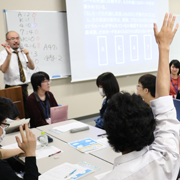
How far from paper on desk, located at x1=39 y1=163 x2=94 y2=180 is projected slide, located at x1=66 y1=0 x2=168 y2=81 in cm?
304

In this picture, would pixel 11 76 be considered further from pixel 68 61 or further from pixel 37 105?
pixel 68 61

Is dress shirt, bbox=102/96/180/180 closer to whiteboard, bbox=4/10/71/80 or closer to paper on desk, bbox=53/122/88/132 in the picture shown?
paper on desk, bbox=53/122/88/132

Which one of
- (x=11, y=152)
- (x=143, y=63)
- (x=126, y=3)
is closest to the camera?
(x=11, y=152)

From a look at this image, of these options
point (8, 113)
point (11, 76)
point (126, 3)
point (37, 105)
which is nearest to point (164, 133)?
point (8, 113)

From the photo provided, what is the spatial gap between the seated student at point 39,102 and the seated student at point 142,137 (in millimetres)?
2312

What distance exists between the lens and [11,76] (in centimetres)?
384

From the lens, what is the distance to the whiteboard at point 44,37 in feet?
13.6

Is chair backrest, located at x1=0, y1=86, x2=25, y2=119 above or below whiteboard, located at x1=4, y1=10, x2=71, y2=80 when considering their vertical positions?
below

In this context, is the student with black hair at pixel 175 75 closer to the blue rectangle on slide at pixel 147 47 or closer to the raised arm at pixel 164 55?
the blue rectangle on slide at pixel 147 47

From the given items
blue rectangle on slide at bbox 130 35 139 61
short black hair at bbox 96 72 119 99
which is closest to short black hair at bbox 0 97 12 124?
short black hair at bbox 96 72 119 99

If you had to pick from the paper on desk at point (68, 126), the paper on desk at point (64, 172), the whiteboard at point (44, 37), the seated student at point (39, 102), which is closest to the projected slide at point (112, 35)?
the whiteboard at point (44, 37)

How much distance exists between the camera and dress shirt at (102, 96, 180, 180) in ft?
2.90

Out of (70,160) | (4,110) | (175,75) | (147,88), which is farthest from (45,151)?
(175,75)

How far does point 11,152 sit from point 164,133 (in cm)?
138
